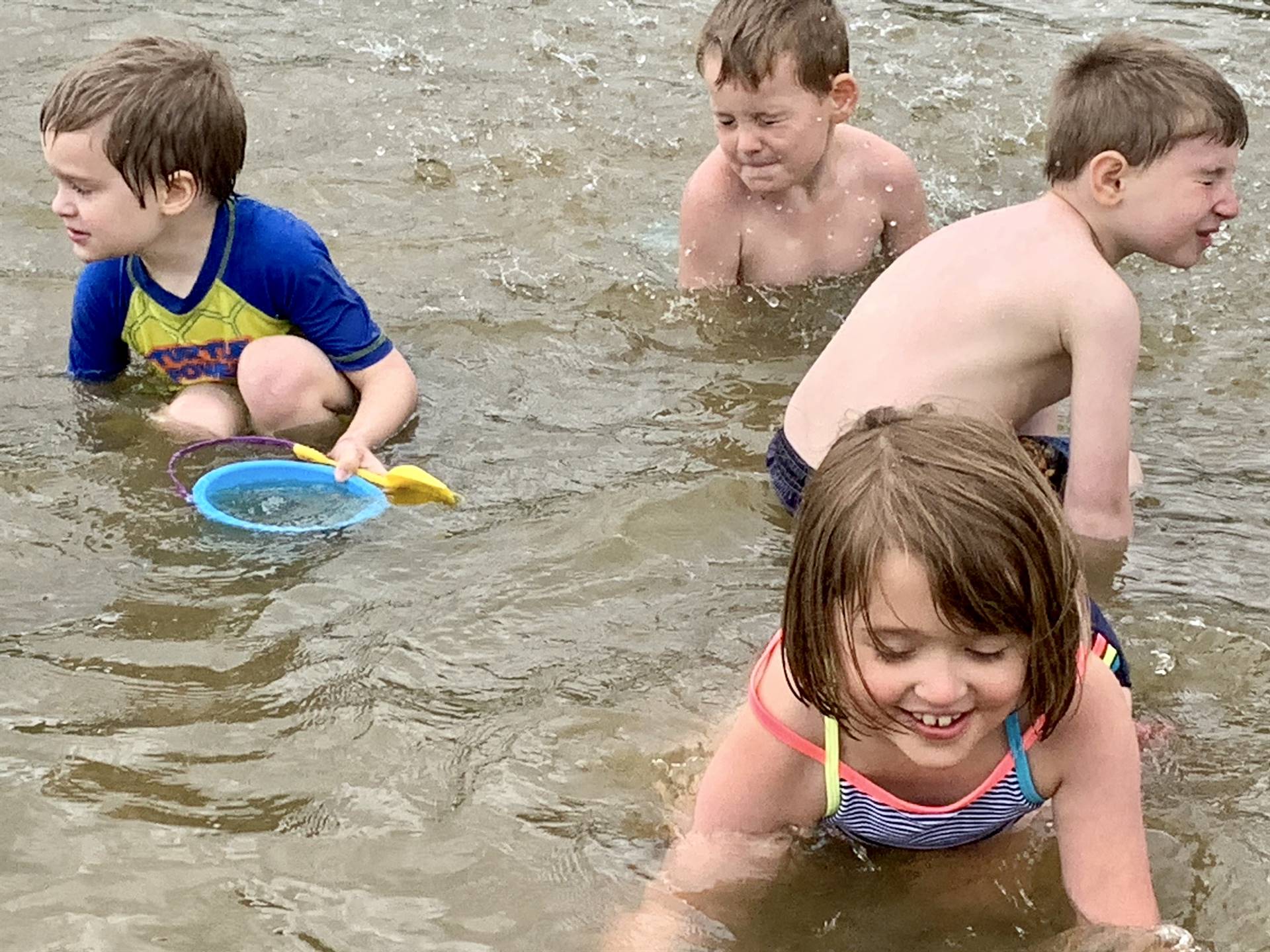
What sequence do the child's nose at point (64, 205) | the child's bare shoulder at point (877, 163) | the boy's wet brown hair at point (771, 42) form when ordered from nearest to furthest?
the child's nose at point (64, 205)
the boy's wet brown hair at point (771, 42)
the child's bare shoulder at point (877, 163)

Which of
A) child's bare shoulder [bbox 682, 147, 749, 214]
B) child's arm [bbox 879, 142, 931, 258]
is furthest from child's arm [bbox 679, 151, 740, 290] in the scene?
child's arm [bbox 879, 142, 931, 258]

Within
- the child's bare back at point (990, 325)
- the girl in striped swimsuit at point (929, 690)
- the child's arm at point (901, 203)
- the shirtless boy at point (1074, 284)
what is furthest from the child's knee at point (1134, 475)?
the child's arm at point (901, 203)

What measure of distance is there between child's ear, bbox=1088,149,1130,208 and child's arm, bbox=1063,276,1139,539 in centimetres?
22

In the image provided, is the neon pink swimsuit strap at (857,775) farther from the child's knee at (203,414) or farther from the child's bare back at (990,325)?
the child's knee at (203,414)

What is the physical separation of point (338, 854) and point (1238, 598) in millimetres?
1870

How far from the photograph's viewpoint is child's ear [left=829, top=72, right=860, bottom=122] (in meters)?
4.97

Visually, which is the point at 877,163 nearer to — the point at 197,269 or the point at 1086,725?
the point at 197,269

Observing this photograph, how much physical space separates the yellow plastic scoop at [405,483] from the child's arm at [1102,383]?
133 cm

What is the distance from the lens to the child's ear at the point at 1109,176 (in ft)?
12.1

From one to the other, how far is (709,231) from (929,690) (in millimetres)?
2916

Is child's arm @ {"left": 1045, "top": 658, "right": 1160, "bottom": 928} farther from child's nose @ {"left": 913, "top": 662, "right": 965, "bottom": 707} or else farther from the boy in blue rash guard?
the boy in blue rash guard

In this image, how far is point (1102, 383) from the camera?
355 cm

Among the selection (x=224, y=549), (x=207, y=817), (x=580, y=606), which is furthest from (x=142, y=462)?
(x=207, y=817)

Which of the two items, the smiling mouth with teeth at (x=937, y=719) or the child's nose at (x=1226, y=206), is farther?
the child's nose at (x=1226, y=206)
